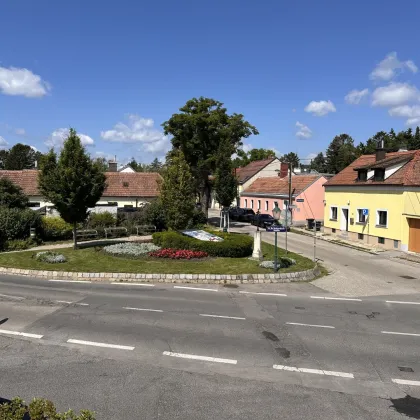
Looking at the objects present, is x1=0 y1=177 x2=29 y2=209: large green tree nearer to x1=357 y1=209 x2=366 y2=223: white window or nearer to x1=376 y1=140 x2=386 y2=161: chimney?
x1=357 y1=209 x2=366 y2=223: white window

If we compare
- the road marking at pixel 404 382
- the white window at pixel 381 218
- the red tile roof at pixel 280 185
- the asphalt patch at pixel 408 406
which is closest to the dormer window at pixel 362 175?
the white window at pixel 381 218

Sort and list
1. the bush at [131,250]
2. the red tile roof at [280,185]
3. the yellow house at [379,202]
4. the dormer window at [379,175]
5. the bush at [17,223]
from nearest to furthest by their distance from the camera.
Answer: the bush at [131,250], the bush at [17,223], the yellow house at [379,202], the dormer window at [379,175], the red tile roof at [280,185]

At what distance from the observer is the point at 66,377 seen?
794 centimetres

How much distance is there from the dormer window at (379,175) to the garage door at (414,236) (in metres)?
4.36

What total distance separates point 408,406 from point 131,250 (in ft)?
57.8

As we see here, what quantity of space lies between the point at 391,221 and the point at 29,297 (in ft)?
80.8

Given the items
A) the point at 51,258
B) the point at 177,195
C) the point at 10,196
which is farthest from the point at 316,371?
the point at 10,196

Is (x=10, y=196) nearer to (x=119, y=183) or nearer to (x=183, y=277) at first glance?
(x=119, y=183)

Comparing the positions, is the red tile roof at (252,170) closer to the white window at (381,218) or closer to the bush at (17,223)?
the white window at (381,218)

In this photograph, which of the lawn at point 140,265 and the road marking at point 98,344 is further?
the lawn at point 140,265

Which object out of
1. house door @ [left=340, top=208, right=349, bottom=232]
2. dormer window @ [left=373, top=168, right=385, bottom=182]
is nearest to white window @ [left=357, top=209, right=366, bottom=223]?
house door @ [left=340, top=208, right=349, bottom=232]

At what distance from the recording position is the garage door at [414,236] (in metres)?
27.1


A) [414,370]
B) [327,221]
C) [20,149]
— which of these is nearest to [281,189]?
[327,221]

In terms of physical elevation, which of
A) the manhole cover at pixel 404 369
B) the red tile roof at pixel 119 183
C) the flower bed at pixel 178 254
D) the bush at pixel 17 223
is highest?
the red tile roof at pixel 119 183
